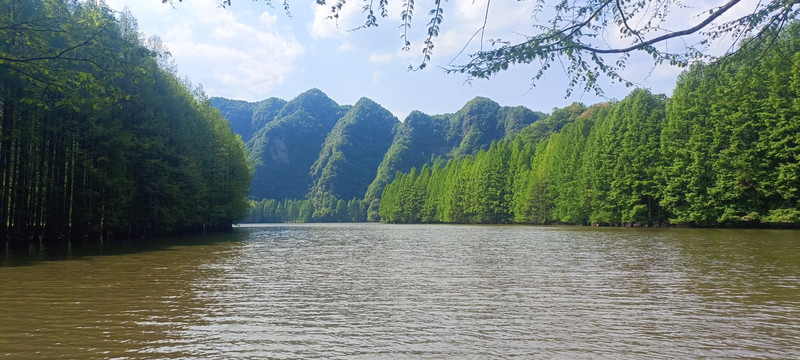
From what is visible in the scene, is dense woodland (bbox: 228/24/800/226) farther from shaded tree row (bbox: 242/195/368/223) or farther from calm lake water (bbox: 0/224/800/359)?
shaded tree row (bbox: 242/195/368/223)

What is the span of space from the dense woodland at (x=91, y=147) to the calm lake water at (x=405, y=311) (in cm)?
440

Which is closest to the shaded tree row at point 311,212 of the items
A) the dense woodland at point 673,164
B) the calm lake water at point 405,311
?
the dense woodland at point 673,164

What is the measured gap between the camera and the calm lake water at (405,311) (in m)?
5.96

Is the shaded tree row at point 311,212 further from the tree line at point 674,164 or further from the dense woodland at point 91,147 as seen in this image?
the dense woodland at point 91,147

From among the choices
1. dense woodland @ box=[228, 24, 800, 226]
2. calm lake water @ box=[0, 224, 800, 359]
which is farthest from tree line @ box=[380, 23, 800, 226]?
calm lake water @ box=[0, 224, 800, 359]

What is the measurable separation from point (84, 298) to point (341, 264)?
847 cm

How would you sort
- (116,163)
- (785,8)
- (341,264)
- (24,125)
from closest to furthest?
(785,8), (341,264), (24,125), (116,163)

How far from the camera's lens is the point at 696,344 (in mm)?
6062

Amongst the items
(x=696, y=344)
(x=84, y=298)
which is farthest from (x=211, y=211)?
(x=696, y=344)

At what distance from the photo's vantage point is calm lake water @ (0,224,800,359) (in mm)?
5957

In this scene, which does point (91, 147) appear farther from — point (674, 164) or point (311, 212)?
point (311, 212)

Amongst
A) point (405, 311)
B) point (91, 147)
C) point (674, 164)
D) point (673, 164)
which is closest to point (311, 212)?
point (673, 164)

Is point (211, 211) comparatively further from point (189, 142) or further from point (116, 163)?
point (116, 163)

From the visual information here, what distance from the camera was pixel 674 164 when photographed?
4719 cm
